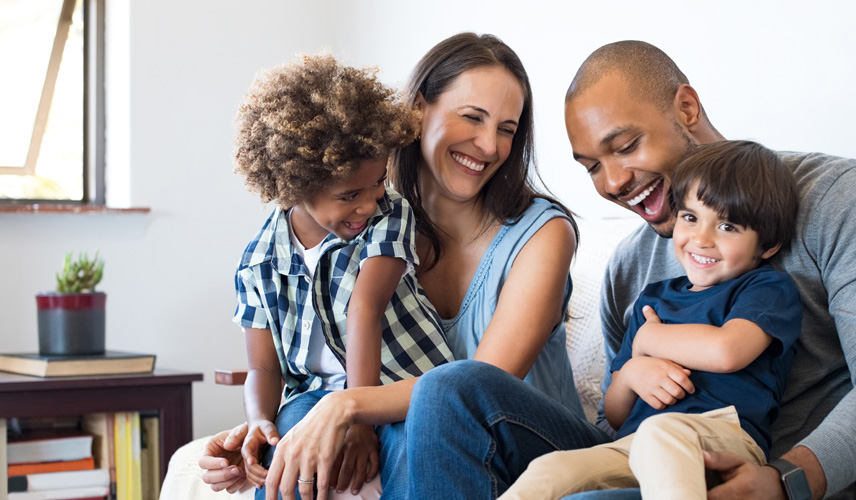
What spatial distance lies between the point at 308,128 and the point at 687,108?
659 mm

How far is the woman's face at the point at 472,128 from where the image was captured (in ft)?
5.08

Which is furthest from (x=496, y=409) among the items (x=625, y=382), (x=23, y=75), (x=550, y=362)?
(x=23, y=75)

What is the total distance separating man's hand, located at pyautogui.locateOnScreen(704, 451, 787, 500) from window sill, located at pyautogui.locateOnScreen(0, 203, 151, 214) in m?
2.37

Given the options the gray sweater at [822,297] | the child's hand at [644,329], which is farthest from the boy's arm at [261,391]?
the gray sweater at [822,297]

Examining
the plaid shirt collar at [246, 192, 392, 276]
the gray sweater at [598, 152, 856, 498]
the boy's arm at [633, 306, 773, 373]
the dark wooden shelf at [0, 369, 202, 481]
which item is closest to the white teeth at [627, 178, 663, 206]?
the gray sweater at [598, 152, 856, 498]

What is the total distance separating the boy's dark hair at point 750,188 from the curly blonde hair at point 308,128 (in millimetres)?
499

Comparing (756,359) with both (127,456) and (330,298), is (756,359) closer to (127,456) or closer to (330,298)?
(330,298)

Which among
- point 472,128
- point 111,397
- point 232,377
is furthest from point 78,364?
point 472,128

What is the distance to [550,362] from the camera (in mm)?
1567

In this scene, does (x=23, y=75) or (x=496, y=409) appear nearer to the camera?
(x=496, y=409)

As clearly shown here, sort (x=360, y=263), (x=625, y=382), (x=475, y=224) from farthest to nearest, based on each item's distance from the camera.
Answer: (x=475, y=224) → (x=360, y=263) → (x=625, y=382)

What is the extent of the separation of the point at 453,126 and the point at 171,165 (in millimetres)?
1753

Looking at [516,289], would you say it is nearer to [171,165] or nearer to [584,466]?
[584,466]

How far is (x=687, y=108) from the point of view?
1479mm
